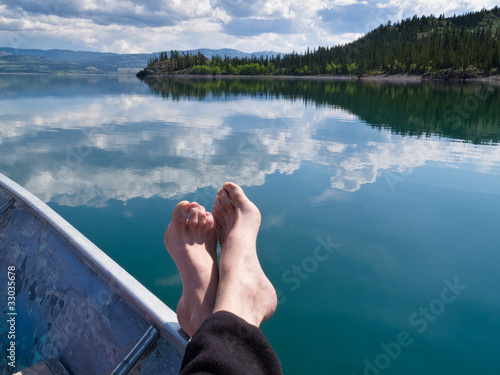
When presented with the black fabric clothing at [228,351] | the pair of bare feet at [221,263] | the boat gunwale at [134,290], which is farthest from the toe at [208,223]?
the black fabric clothing at [228,351]

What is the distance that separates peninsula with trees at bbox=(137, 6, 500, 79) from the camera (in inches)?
2731

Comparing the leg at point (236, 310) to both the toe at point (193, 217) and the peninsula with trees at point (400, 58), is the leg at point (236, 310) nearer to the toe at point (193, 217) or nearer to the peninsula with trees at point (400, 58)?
the toe at point (193, 217)

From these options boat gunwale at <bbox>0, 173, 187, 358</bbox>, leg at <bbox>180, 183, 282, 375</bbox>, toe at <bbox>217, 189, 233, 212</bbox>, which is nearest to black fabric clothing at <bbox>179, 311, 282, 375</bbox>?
leg at <bbox>180, 183, 282, 375</bbox>

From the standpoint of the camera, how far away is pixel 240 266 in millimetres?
2113

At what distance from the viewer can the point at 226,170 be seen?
8.77 m

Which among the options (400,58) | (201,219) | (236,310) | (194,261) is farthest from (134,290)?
(400,58)

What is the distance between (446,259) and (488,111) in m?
21.6

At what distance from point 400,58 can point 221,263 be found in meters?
93.5

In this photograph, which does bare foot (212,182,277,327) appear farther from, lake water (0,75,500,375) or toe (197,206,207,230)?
lake water (0,75,500,375)

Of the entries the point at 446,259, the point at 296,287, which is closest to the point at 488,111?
the point at 446,259

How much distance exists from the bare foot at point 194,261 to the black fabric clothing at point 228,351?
49 cm

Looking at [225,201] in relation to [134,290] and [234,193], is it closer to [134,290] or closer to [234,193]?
[234,193]

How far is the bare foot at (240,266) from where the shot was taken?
5.71 ft

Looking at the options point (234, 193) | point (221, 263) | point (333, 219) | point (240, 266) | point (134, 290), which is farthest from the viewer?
point (333, 219)
